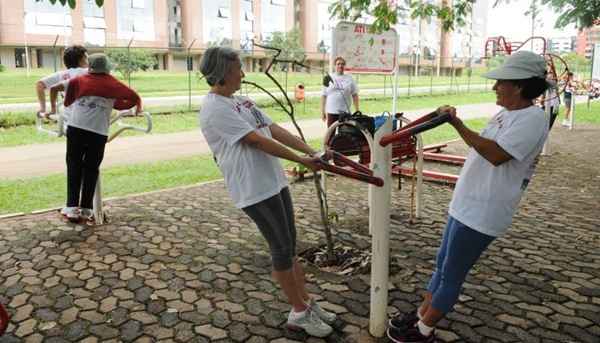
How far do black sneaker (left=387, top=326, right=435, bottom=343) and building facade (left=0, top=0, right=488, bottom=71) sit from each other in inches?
1102

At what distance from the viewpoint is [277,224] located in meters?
2.75

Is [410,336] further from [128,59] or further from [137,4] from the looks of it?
[137,4]

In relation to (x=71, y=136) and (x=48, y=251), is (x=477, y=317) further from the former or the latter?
(x=71, y=136)

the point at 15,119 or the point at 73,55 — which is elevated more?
the point at 73,55

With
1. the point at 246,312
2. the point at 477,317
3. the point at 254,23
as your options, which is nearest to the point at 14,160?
the point at 246,312

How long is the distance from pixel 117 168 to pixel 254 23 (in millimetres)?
43516

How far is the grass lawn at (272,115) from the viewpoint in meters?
11.3

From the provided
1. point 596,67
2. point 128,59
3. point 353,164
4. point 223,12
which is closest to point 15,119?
point 128,59

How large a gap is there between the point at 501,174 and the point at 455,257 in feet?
1.48

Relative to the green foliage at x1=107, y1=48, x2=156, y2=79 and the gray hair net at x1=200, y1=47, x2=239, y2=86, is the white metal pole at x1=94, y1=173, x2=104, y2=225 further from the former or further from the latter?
the green foliage at x1=107, y1=48, x2=156, y2=79

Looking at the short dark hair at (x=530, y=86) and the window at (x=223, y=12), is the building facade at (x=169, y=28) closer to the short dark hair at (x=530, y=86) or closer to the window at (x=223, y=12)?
the window at (x=223, y=12)

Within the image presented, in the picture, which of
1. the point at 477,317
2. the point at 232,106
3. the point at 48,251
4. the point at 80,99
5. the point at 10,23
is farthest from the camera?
the point at 10,23

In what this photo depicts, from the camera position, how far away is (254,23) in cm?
4953

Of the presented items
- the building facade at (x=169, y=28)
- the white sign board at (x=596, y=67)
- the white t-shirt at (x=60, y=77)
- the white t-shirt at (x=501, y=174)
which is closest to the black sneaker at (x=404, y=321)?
the white t-shirt at (x=501, y=174)
